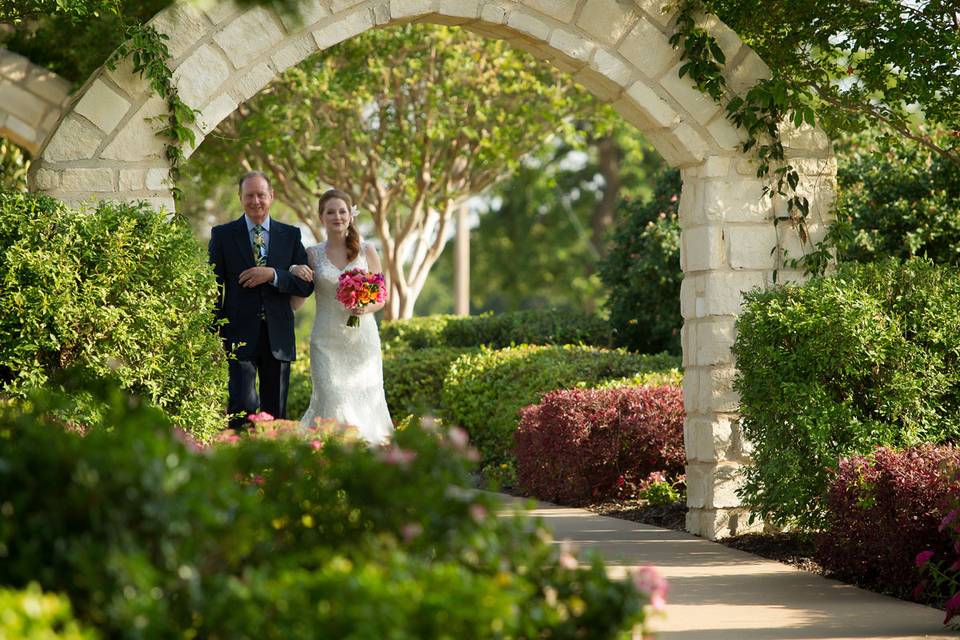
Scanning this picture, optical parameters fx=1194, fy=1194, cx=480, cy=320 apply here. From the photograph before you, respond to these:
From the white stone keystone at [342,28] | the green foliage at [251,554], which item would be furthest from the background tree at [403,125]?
the green foliage at [251,554]

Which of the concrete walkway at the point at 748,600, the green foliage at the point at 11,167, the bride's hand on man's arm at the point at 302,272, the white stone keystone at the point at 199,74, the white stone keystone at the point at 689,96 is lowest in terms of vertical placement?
the concrete walkway at the point at 748,600

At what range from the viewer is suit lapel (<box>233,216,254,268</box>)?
7.57 meters

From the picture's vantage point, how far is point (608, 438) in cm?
910

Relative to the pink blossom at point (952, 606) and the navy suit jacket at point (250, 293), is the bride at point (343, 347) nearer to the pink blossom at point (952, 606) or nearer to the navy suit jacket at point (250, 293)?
the navy suit jacket at point (250, 293)

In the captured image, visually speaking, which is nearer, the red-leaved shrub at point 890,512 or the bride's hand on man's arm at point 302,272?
the red-leaved shrub at point 890,512

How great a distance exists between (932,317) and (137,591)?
209 inches

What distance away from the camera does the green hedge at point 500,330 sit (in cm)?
1409

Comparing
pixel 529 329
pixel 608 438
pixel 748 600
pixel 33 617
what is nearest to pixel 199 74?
pixel 748 600

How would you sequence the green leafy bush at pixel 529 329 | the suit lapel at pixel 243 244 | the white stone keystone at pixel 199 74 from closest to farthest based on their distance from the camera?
the white stone keystone at pixel 199 74
the suit lapel at pixel 243 244
the green leafy bush at pixel 529 329

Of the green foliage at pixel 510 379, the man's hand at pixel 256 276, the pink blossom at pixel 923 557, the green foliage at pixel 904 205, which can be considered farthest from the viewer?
the green foliage at pixel 510 379

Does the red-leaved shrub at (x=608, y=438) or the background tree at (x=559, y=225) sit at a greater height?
the background tree at (x=559, y=225)

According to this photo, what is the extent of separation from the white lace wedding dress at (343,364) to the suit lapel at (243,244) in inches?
25.4

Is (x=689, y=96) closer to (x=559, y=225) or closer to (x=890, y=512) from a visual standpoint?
→ (x=890, y=512)

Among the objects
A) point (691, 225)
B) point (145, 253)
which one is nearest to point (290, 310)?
Answer: point (145, 253)
